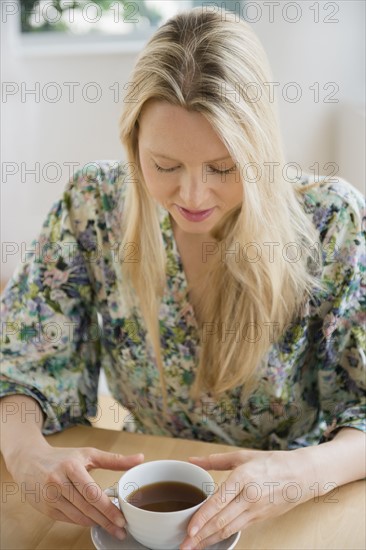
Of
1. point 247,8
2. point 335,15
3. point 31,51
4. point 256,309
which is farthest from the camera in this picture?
point 31,51

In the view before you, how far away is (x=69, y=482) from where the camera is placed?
97 centimetres

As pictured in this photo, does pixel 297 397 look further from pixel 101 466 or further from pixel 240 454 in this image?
pixel 101 466

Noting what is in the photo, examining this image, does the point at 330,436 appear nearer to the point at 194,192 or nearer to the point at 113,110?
the point at 194,192

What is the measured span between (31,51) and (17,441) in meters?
2.47

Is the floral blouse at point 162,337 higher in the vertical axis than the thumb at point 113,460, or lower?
higher

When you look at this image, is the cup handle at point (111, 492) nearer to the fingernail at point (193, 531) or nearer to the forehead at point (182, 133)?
the fingernail at point (193, 531)

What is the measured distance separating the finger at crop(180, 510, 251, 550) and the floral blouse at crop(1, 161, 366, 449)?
293mm

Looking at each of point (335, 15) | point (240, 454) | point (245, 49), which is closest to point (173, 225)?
point (245, 49)

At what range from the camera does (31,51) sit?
3184 mm

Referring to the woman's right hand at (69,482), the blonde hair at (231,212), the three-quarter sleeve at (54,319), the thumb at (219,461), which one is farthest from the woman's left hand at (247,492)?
the three-quarter sleeve at (54,319)

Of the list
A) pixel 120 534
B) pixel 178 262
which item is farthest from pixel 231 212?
pixel 120 534

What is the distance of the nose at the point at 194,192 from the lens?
1046 millimetres

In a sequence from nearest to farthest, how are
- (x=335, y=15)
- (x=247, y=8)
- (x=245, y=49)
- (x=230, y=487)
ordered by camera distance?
(x=230, y=487), (x=245, y=49), (x=335, y=15), (x=247, y=8)

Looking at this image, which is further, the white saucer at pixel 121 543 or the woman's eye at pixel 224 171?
the woman's eye at pixel 224 171
